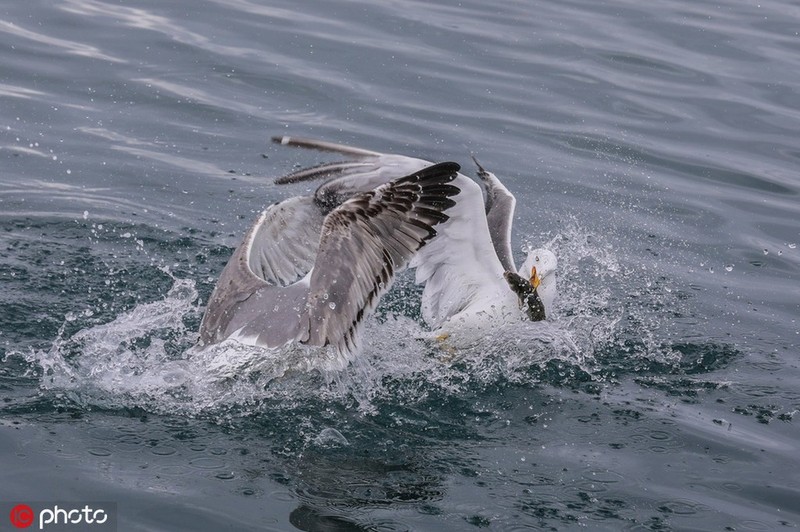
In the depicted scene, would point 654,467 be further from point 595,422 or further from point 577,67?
point 577,67

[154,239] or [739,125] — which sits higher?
[739,125]

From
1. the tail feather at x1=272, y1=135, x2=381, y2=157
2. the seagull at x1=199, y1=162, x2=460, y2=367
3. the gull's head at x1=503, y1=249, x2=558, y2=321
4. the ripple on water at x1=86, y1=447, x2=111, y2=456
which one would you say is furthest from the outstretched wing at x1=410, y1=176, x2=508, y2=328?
the ripple on water at x1=86, y1=447, x2=111, y2=456

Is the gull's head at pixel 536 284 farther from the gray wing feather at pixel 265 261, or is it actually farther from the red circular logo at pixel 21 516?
the red circular logo at pixel 21 516

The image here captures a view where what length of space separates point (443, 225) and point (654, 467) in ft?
7.77

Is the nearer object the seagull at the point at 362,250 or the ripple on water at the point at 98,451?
the ripple on water at the point at 98,451

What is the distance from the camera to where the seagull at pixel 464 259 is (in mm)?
7641

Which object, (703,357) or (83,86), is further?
(83,86)

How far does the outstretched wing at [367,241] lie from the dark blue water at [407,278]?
0.48 m

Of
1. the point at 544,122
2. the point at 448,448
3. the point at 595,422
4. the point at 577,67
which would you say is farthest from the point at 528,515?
the point at 577,67

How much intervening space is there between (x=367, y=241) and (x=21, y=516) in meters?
2.35

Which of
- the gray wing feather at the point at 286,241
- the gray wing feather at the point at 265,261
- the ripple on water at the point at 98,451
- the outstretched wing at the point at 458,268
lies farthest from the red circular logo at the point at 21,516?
the outstretched wing at the point at 458,268

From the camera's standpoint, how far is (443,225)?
7.99m

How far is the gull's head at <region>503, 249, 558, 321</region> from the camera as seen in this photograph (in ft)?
26.3

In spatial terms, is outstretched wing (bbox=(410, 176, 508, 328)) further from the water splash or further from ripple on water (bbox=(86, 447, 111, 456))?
ripple on water (bbox=(86, 447, 111, 456))
